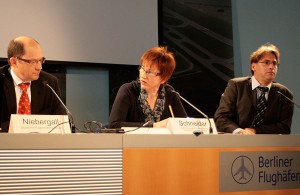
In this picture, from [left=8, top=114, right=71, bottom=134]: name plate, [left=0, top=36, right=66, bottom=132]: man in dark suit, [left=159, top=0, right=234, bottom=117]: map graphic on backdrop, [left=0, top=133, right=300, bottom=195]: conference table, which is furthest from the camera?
[left=159, top=0, right=234, bottom=117]: map graphic on backdrop

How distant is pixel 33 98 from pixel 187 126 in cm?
118

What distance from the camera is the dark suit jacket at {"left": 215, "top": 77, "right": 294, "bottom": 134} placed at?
346 centimetres

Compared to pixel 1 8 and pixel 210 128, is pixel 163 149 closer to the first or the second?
pixel 210 128

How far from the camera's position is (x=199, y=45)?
187 inches

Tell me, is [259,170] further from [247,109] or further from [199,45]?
[199,45]

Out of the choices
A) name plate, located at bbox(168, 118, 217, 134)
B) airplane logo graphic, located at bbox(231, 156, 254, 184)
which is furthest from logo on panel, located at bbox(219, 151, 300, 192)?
name plate, located at bbox(168, 118, 217, 134)

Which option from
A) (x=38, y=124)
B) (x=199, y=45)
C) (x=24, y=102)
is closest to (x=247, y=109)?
A: (x=199, y=45)

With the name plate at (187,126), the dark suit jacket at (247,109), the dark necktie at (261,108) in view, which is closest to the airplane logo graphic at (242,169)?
the name plate at (187,126)

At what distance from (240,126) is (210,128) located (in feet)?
3.56

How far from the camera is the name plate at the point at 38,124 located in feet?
6.86

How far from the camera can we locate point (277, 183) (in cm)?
246

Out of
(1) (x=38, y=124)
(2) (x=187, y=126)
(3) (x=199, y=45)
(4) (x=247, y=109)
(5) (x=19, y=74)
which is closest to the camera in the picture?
(1) (x=38, y=124)

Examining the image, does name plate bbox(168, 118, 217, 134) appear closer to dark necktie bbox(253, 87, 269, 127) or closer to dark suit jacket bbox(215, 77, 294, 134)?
dark suit jacket bbox(215, 77, 294, 134)

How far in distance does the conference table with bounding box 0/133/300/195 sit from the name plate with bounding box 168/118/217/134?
8 centimetres
